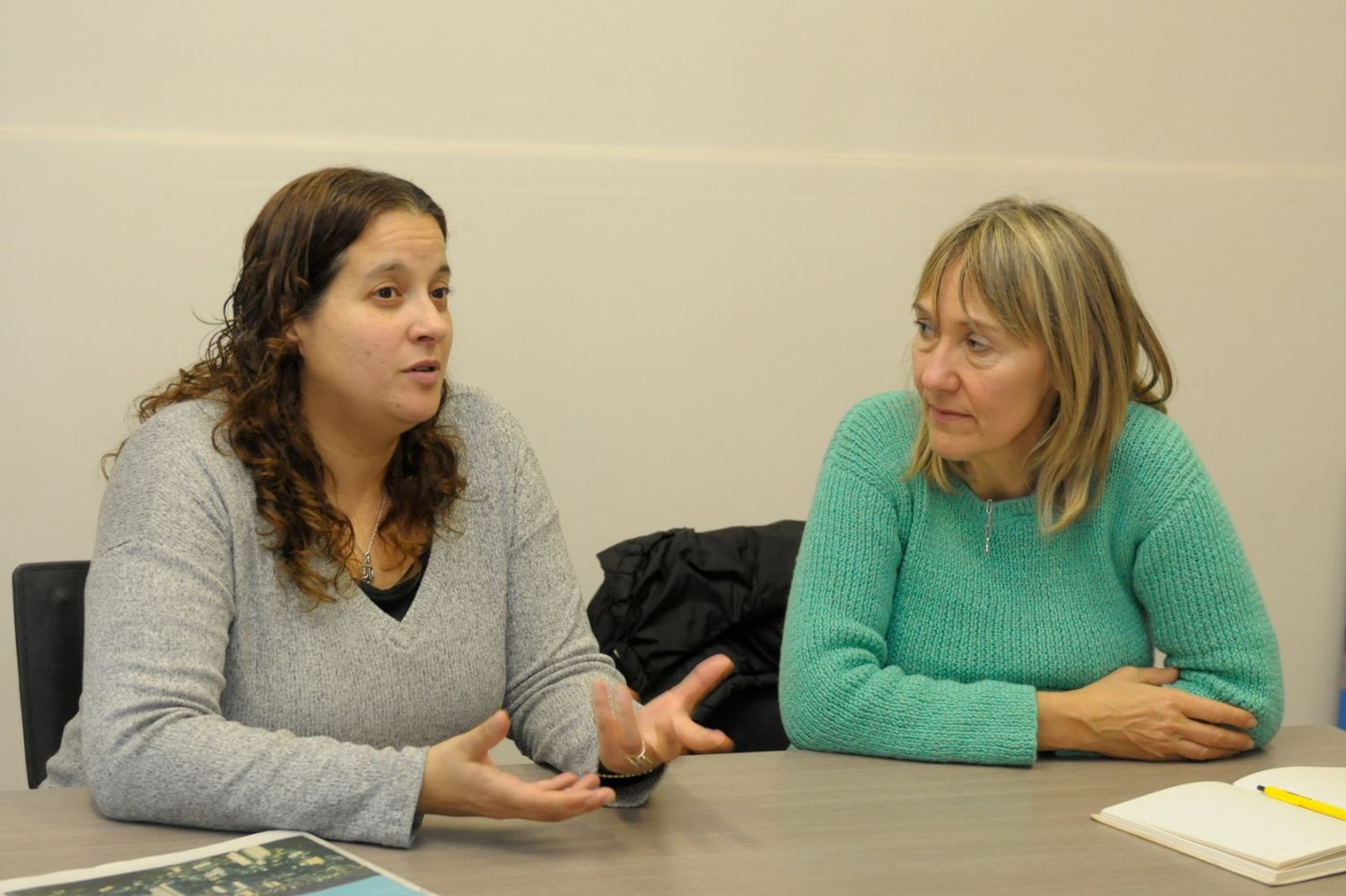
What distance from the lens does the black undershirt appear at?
64.2 inches

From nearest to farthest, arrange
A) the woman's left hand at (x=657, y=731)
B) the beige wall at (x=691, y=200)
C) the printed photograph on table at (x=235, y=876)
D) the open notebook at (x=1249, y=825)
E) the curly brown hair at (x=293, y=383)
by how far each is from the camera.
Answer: the printed photograph on table at (x=235, y=876) → the open notebook at (x=1249, y=825) → the woman's left hand at (x=657, y=731) → the curly brown hair at (x=293, y=383) → the beige wall at (x=691, y=200)

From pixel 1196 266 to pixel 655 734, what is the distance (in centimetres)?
222

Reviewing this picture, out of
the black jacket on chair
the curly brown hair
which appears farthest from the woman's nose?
the black jacket on chair

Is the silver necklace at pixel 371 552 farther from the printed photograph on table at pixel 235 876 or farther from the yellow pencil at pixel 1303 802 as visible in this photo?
the yellow pencil at pixel 1303 802

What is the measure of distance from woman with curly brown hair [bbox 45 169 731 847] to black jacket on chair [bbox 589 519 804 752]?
13.4 inches

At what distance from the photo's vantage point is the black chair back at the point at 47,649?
1.70 m

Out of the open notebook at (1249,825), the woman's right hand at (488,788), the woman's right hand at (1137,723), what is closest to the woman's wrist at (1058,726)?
the woman's right hand at (1137,723)

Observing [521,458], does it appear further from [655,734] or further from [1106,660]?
[1106,660]

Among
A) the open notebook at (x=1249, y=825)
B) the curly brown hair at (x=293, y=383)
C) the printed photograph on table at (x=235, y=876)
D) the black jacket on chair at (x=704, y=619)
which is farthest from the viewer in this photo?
the black jacket on chair at (x=704, y=619)

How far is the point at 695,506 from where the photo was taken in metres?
2.90

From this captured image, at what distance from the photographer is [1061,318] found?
5.70 feet

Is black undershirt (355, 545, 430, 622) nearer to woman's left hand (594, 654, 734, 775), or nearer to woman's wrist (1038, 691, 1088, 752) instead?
woman's left hand (594, 654, 734, 775)

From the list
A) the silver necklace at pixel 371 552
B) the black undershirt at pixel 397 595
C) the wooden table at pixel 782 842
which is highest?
the silver necklace at pixel 371 552

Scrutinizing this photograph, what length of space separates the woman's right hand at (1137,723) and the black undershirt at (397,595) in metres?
0.78
